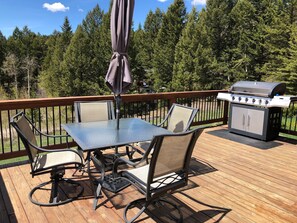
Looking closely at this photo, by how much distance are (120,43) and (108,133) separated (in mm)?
1151

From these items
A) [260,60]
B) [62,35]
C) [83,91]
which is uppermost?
[62,35]

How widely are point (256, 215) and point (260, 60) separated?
18.3m

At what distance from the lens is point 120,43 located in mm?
3107

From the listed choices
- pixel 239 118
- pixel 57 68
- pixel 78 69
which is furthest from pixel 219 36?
pixel 239 118

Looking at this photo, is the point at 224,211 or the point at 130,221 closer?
the point at 130,221

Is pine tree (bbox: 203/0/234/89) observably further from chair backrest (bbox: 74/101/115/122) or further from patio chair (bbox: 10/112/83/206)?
patio chair (bbox: 10/112/83/206)

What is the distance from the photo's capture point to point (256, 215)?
2504 millimetres

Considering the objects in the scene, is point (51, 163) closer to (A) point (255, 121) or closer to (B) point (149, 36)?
(A) point (255, 121)

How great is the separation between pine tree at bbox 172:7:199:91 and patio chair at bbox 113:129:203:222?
18988mm

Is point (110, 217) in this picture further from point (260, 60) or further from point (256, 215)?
point (260, 60)

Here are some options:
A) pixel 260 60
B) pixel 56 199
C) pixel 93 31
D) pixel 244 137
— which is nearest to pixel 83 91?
pixel 93 31

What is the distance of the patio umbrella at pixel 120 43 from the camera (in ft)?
10.0

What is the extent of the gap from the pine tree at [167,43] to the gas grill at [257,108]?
58.7 ft

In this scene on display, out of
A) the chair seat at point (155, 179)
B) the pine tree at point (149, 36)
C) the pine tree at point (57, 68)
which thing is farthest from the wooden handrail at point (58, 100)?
the pine tree at point (57, 68)
